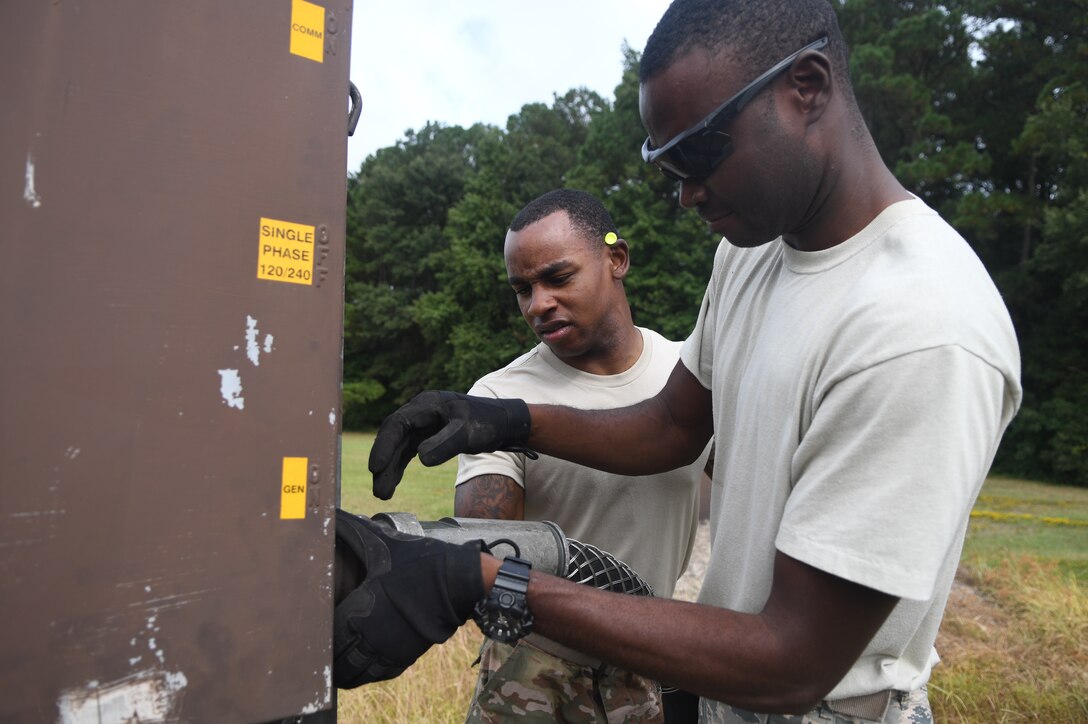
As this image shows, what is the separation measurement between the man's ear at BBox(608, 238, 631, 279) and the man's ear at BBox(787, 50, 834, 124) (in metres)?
1.39

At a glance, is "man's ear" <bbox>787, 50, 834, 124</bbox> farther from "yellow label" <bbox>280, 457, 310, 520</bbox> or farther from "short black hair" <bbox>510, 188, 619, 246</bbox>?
"short black hair" <bbox>510, 188, 619, 246</bbox>

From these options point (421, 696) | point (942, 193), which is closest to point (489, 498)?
point (421, 696)

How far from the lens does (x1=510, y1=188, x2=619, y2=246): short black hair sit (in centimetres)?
301

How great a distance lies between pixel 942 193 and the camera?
77.8 ft

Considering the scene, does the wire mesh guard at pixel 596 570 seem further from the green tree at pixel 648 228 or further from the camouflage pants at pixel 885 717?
the green tree at pixel 648 228

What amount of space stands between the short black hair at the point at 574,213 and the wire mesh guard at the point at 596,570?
1305 mm

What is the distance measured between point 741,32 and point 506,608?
119cm

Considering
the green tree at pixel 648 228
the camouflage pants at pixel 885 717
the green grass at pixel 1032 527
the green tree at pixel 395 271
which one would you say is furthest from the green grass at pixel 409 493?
the green tree at pixel 395 271

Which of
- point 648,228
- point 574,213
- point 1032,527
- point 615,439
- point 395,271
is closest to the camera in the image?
point 615,439

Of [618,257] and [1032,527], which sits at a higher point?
[618,257]

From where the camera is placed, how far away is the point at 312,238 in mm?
1373

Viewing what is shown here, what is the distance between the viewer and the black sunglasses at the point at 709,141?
5.47 feet

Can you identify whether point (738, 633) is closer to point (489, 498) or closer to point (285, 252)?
point (285, 252)

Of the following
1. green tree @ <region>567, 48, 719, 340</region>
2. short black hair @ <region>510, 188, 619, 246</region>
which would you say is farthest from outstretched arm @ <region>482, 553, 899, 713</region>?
green tree @ <region>567, 48, 719, 340</region>
